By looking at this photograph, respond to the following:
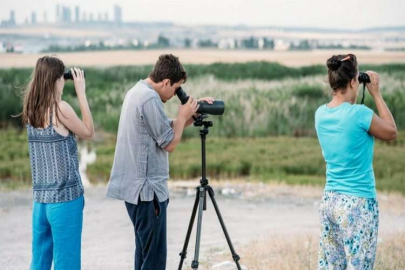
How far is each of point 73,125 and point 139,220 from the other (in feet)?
2.04

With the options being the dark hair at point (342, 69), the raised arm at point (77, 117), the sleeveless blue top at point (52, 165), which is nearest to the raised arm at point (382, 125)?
the dark hair at point (342, 69)

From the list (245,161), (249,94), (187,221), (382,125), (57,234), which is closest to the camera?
(382,125)

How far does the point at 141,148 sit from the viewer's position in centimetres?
372

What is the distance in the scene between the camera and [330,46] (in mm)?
15250

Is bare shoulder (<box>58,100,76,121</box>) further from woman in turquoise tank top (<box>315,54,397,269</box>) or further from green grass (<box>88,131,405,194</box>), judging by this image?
green grass (<box>88,131,405,194</box>)

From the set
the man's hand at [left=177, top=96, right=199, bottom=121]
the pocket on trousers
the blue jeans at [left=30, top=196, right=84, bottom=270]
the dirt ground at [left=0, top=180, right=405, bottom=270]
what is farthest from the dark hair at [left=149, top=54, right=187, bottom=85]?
the dirt ground at [left=0, top=180, right=405, bottom=270]

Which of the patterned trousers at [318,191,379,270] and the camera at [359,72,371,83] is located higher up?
the camera at [359,72,371,83]

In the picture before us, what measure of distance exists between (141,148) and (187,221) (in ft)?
13.9

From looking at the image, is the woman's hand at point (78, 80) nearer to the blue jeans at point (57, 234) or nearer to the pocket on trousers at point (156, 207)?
the blue jeans at point (57, 234)

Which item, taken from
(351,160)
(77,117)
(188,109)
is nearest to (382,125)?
(351,160)

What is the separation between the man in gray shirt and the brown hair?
39 centimetres

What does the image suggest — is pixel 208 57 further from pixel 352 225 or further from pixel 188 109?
pixel 352 225

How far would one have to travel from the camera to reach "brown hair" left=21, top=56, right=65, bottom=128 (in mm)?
3551

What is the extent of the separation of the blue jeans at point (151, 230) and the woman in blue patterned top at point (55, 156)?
31cm
